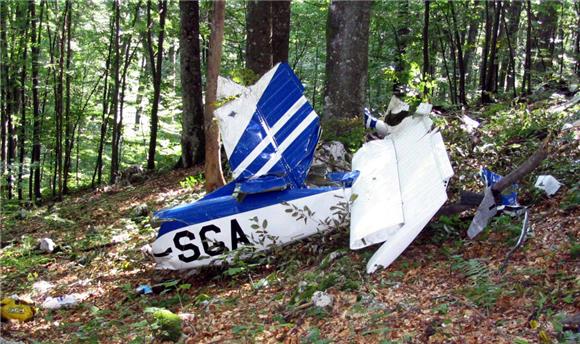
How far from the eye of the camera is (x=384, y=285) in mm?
4180

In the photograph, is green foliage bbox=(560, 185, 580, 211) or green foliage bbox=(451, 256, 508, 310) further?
green foliage bbox=(560, 185, 580, 211)

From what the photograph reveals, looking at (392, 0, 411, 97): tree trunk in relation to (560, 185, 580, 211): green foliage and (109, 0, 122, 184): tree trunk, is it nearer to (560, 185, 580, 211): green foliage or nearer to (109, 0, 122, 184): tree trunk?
(109, 0, 122, 184): tree trunk

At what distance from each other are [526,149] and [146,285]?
4799 mm

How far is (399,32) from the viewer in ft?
51.7

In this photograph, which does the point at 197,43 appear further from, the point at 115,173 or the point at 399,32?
the point at 399,32

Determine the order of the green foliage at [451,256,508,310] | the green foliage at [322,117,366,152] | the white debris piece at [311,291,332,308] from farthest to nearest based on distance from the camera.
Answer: the green foliage at [322,117,366,152] → the white debris piece at [311,291,332,308] → the green foliage at [451,256,508,310]

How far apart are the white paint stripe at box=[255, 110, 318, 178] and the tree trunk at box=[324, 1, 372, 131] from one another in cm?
219

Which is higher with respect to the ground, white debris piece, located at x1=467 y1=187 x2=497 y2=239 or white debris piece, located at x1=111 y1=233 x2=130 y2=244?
white debris piece, located at x1=467 y1=187 x2=497 y2=239

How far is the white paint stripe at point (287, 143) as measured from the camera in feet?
18.9

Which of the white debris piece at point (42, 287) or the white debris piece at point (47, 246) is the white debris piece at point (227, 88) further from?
the white debris piece at point (47, 246)

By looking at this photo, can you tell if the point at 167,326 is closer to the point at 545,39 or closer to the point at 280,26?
the point at 280,26

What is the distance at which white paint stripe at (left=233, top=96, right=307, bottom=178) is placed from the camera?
5.81 meters

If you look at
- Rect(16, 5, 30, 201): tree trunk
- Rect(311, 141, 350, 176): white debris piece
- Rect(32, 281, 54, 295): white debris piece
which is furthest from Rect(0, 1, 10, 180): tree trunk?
Rect(311, 141, 350, 176): white debris piece

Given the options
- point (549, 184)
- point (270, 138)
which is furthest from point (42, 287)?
point (549, 184)
